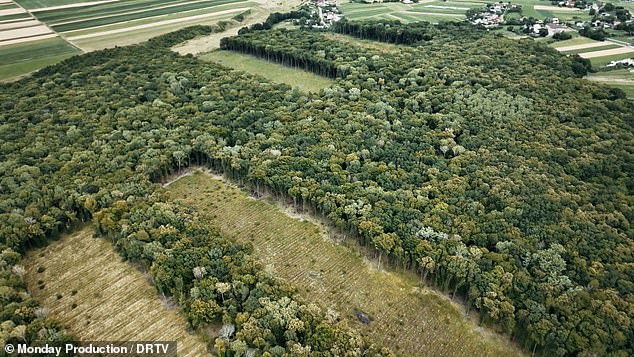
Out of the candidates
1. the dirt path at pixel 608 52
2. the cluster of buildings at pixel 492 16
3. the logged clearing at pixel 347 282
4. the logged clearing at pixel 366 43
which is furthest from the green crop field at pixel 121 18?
the dirt path at pixel 608 52

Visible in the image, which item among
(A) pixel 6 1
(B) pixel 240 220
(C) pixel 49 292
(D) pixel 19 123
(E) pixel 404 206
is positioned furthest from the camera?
(A) pixel 6 1

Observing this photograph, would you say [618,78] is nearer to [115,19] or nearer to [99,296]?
[99,296]

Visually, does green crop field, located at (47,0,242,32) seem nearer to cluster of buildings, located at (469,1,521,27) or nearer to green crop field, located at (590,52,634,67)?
cluster of buildings, located at (469,1,521,27)

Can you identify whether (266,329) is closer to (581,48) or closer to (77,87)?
(77,87)

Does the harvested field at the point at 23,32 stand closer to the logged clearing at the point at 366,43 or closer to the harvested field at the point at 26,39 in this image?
the harvested field at the point at 26,39

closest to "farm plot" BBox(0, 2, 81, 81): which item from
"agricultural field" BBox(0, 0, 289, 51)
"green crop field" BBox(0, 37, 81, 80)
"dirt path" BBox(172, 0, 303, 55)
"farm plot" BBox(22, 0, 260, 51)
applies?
"green crop field" BBox(0, 37, 81, 80)

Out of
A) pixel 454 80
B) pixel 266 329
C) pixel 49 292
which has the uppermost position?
pixel 454 80

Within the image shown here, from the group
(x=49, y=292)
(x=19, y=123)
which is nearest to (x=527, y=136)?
(x=49, y=292)

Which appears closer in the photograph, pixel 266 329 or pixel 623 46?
pixel 266 329

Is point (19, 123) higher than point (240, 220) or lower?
higher
